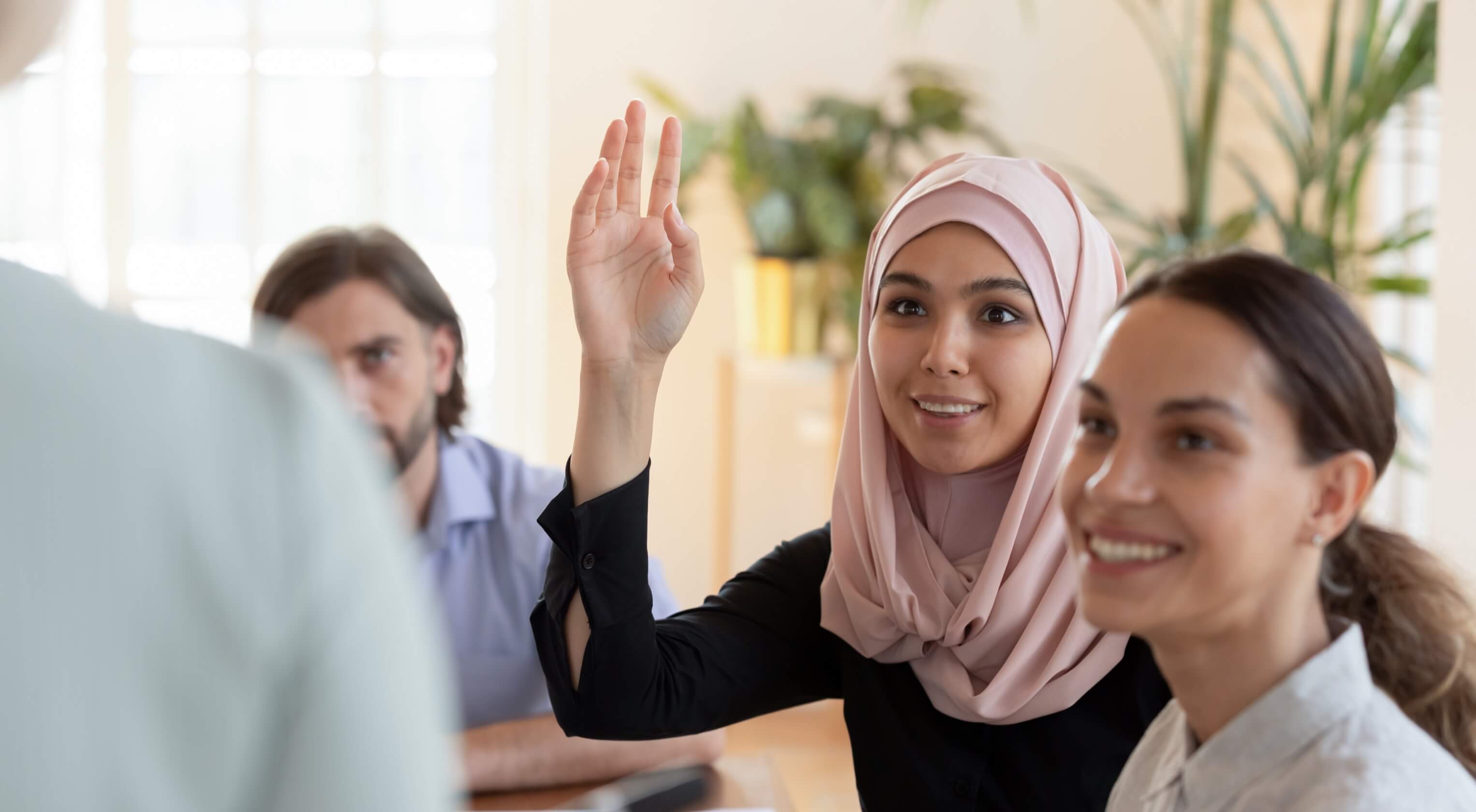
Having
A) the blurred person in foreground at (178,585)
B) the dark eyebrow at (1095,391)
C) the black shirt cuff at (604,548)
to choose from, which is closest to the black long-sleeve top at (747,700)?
the black shirt cuff at (604,548)

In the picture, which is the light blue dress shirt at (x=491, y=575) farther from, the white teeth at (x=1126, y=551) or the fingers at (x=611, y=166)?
the white teeth at (x=1126, y=551)

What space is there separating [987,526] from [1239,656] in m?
0.53

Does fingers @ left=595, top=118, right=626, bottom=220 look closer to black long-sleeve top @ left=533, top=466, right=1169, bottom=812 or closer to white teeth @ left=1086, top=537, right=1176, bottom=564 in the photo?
black long-sleeve top @ left=533, top=466, right=1169, bottom=812

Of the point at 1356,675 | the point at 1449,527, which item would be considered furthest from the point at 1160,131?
the point at 1356,675

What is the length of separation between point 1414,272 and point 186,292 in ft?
13.5

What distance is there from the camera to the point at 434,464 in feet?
7.19

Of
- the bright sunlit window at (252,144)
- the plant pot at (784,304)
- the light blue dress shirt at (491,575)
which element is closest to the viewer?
the light blue dress shirt at (491,575)

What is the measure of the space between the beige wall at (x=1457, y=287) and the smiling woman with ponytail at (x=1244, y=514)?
1501 mm

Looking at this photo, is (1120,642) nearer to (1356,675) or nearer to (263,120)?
(1356,675)

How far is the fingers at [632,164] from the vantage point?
141 cm

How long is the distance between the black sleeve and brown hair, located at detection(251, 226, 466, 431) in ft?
3.00

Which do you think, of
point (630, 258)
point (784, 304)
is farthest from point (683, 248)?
point (784, 304)

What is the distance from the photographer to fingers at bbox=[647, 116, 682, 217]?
1.43 meters

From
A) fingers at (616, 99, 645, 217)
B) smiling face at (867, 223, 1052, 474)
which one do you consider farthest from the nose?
fingers at (616, 99, 645, 217)
